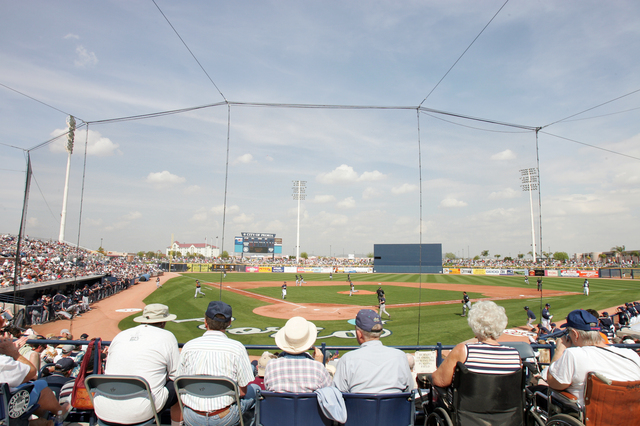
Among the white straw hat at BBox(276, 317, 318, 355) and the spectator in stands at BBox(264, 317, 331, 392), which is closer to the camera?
the spectator in stands at BBox(264, 317, 331, 392)

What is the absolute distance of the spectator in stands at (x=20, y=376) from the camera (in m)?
3.55

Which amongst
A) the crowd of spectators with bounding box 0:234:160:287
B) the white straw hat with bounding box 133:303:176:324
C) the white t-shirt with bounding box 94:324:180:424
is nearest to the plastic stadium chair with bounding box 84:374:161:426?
the white t-shirt with bounding box 94:324:180:424

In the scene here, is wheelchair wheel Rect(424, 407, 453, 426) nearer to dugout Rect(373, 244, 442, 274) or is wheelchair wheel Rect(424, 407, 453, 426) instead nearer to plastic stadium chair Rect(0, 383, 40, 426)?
plastic stadium chair Rect(0, 383, 40, 426)

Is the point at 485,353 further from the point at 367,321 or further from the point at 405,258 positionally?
the point at 405,258

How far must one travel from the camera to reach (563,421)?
3.25m

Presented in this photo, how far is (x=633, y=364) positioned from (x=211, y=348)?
3.98 metres

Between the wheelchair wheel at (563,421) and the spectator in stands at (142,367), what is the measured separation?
3.77 metres

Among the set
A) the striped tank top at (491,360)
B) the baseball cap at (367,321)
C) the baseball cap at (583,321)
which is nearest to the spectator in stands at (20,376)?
the baseball cap at (367,321)

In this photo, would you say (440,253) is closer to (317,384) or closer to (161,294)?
(161,294)

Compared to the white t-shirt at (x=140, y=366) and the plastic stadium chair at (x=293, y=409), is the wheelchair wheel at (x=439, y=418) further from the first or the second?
the white t-shirt at (x=140, y=366)

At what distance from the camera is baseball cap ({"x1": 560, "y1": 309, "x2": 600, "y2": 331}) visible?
11.7 ft

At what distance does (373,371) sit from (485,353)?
1006mm

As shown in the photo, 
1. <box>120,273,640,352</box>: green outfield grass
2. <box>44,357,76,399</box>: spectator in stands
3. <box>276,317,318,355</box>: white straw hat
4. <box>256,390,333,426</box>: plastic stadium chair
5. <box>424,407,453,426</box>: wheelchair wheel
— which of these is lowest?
<box>120,273,640,352</box>: green outfield grass

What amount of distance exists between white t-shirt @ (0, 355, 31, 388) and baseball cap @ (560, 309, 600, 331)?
5794 mm
